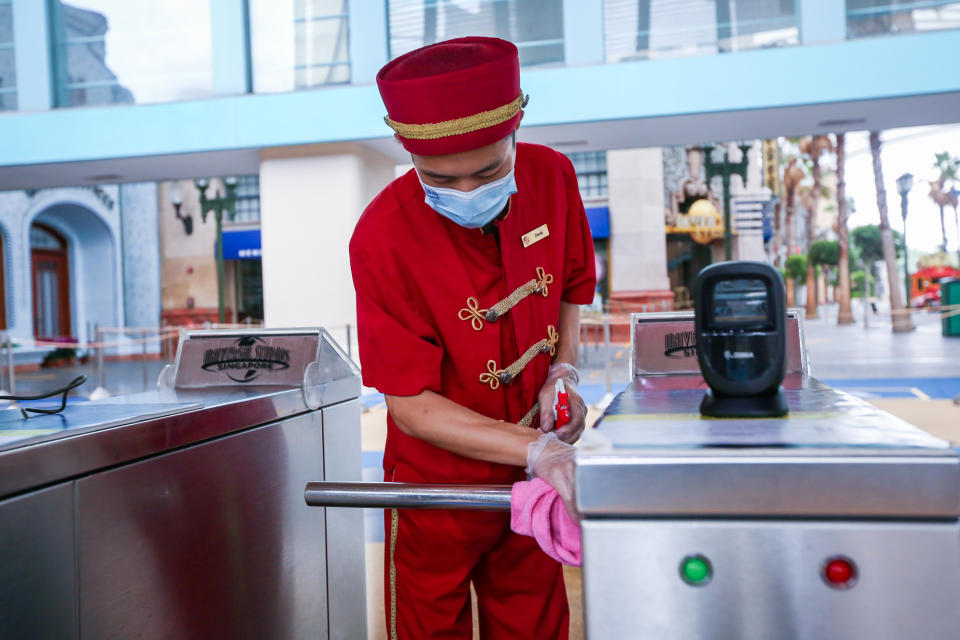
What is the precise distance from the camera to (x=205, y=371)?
2197mm

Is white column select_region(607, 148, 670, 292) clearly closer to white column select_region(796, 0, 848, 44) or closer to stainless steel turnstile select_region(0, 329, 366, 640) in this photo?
white column select_region(796, 0, 848, 44)

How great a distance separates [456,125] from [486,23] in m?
8.21

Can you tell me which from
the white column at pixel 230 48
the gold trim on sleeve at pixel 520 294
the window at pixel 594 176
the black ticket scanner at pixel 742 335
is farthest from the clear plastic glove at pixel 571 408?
the window at pixel 594 176

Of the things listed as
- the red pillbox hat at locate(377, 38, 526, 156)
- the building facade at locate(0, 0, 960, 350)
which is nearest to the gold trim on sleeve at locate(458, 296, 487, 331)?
the red pillbox hat at locate(377, 38, 526, 156)

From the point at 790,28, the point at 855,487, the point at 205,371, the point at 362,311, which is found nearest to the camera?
the point at 855,487

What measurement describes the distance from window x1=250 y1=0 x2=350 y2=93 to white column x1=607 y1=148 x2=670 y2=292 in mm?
9292

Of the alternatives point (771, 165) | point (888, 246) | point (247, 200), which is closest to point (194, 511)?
point (888, 246)

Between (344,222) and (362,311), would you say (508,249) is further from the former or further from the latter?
(344,222)

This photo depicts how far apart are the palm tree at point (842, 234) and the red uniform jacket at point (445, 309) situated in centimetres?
2077

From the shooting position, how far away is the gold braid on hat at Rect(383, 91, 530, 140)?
1309 mm

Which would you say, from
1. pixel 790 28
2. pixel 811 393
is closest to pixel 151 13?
pixel 790 28

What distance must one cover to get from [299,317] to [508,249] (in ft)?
25.6

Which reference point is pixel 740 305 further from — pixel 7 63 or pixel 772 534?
pixel 7 63

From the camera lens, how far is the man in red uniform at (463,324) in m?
1.35
